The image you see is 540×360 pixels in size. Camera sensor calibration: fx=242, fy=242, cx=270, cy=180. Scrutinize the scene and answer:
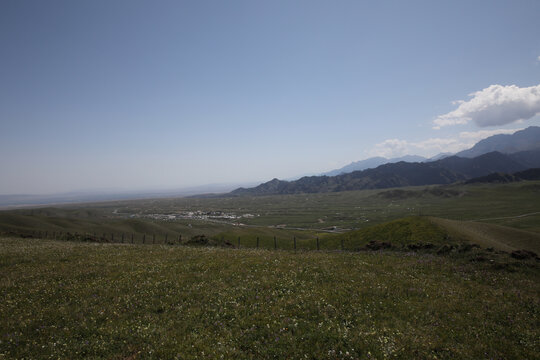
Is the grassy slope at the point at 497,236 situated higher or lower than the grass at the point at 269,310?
lower

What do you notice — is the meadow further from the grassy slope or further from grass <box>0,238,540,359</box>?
the grassy slope

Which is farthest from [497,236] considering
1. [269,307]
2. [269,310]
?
[269,310]

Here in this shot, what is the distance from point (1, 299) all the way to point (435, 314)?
94.3ft

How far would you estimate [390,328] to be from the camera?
1305cm

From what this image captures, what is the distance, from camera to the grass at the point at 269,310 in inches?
452

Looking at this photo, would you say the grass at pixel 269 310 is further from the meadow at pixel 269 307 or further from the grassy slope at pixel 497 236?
the grassy slope at pixel 497 236

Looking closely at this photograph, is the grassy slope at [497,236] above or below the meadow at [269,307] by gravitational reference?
below

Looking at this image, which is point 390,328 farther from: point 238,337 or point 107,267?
point 107,267

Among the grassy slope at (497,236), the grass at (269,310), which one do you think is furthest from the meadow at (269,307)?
the grassy slope at (497,236)

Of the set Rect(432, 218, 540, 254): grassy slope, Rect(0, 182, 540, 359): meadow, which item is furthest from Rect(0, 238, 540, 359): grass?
Rect(432, 218, 540, 254): grassy slope

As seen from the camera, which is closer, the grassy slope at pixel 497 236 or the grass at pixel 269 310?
the grass at pixel 269 310

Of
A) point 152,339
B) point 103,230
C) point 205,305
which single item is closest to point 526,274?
point 205,305

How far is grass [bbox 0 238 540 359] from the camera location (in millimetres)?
11469

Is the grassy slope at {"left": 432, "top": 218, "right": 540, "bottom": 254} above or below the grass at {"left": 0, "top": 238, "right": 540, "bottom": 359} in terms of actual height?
below
